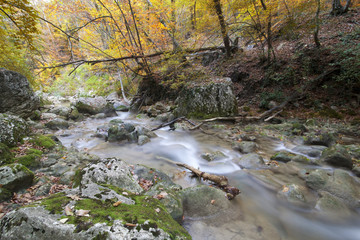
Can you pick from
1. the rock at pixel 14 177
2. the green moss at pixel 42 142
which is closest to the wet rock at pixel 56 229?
the rock at pixel 14 177

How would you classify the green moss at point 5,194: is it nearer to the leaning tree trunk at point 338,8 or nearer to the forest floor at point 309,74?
the forest floor at point 309,74

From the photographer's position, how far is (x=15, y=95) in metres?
8.27

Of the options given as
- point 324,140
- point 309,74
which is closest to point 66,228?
point 324,140

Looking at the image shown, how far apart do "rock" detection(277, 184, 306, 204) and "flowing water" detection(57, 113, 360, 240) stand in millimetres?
114

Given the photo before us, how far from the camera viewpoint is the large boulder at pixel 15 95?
7887 mm

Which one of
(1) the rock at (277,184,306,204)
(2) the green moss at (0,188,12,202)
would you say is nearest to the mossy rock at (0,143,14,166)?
(2) the green moss at (0,188,12,202)

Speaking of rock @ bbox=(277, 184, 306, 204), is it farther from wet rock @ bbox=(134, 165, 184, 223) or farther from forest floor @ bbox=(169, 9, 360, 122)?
forest floor @ bbox=(169, 9, 360, 122)

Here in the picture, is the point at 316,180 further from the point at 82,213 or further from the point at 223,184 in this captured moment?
the point at 82,213

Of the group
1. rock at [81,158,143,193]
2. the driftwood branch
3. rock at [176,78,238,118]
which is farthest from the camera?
rock at [176,78,238,118]

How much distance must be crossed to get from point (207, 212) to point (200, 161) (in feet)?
7.78

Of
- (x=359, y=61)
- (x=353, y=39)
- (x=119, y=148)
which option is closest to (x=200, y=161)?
(x=119, y=148)

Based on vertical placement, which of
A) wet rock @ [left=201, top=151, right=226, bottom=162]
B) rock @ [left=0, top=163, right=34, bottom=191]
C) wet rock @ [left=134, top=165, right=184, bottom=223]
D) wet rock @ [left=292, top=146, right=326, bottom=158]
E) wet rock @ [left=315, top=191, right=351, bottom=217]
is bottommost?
wet rock @ [left=292, top=146, right=326, bottom=158]

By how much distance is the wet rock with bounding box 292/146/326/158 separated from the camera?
5.03m

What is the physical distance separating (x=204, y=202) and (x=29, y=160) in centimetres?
413
